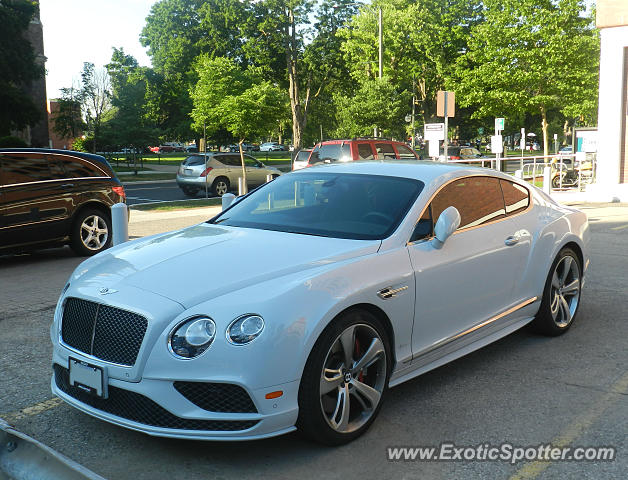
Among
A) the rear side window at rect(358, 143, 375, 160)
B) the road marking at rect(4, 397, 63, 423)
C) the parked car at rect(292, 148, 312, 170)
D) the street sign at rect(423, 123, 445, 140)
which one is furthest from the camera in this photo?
the parked car at rect(292, 148, 312, 170)

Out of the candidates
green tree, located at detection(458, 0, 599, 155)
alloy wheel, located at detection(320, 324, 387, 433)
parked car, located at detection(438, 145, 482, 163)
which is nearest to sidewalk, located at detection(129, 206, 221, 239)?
alloy wheel, located at detection(320, 324, 387, 433)

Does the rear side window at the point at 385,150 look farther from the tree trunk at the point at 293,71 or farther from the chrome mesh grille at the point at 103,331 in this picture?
the tree trunk at the point at 293,71

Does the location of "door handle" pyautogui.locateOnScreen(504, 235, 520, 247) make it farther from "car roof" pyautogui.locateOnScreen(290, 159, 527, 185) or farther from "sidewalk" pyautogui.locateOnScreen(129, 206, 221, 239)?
"sidewalk" pyautogui.locateOnScreen(129, 206, 221, 239)

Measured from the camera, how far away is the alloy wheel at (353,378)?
3586 millimetres

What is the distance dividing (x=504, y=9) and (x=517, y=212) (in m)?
39.1

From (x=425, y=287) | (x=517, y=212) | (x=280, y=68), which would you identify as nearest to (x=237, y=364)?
(x=425, y=287)

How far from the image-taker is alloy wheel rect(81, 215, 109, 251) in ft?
34.6

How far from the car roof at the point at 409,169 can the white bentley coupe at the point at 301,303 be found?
0.02m

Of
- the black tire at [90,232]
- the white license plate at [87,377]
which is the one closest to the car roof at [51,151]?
the black tire at [90,232]

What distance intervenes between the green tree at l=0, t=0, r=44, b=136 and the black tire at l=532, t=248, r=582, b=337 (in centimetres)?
3384

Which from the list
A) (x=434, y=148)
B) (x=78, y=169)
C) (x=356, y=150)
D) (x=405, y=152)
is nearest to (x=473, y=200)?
(x=78, y=169)

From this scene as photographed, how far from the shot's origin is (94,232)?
35.1 ft

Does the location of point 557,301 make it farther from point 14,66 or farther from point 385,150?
point 14,66

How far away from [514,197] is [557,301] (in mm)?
1026
